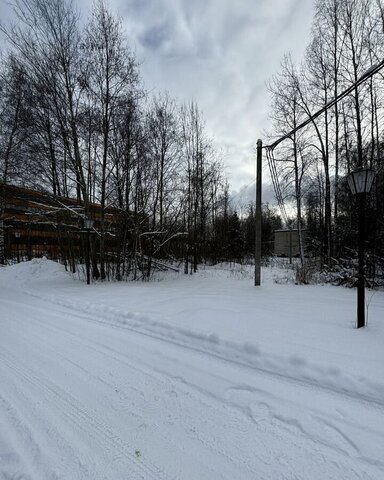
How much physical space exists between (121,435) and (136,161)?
11874mm

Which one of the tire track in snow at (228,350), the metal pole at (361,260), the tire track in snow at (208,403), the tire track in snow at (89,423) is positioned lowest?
the tire track in snow at (89,423)

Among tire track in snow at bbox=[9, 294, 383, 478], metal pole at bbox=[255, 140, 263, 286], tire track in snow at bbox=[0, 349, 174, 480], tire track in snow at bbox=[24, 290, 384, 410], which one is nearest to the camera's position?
tire track in snow at bbox=[0, 349, 174, 480]

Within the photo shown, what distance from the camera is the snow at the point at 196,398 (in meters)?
1.99

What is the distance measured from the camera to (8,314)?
6629mm

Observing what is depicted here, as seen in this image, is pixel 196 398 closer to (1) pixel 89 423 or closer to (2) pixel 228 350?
(1) pixel 89 423

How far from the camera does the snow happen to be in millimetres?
1992

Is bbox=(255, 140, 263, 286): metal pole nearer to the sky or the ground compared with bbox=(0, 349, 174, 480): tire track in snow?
nearer to the sky

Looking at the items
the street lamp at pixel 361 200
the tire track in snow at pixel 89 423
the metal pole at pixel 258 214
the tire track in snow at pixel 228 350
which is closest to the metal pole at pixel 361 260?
the street lamp at pixel 361 200

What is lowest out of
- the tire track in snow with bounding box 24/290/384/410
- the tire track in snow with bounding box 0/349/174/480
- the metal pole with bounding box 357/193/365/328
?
the tire track in snow with bounding box 0/349/174/480

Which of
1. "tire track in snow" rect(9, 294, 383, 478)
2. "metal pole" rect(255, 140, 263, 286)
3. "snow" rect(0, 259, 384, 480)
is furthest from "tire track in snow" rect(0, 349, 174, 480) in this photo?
"metal pole" rect(255, 140, 263, 286)

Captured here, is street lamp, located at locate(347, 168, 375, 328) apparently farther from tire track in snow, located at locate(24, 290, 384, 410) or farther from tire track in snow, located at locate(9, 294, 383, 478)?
tire track in snow, located at locate(9, 294, 383, 478)

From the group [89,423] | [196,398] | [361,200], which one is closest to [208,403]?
[196,398]

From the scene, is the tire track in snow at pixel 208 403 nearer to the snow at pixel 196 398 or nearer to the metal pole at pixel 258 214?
the snow at pixel 196 398

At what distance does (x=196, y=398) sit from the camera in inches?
111
